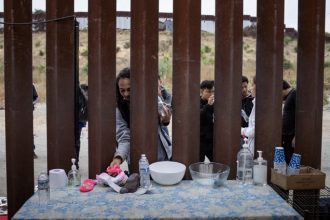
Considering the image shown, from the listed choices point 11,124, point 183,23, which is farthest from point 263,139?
point 11,124

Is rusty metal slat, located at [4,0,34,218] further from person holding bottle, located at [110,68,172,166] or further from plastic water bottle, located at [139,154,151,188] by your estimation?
plastic water bottle, located at [139,154,151,188]

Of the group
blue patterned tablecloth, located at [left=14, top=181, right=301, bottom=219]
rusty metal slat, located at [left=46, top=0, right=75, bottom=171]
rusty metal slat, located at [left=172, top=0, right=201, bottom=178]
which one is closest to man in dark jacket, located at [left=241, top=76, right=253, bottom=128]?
rusty metal slat, located at [left=172, top=0, right=201, bottom=178]

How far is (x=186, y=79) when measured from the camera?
120 inches

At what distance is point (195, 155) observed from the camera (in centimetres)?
316

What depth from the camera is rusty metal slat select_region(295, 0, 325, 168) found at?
3.09 metres

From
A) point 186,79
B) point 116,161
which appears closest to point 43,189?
point 116,161

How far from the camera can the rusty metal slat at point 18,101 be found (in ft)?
9.78

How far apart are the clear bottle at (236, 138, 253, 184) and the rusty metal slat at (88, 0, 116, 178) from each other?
1043mm

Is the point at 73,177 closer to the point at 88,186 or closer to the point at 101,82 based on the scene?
the point at 88,186

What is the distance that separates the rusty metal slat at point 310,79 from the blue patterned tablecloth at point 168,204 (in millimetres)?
672

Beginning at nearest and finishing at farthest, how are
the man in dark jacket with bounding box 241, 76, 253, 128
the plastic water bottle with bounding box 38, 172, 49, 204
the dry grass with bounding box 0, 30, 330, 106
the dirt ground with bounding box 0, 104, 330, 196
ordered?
the plastic water bottle with bounding box 38, 172, 49, 204, the man in dark jacket with bounding box 241, 76, 253, 128, the dirt ground with bounding box 0, 104, 330, 196, the dry grass with bounding box 0, 30, 330, 106

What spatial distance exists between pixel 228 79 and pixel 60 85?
1361 mm

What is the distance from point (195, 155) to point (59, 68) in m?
1.32

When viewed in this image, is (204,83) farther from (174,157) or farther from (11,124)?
(11,124)
